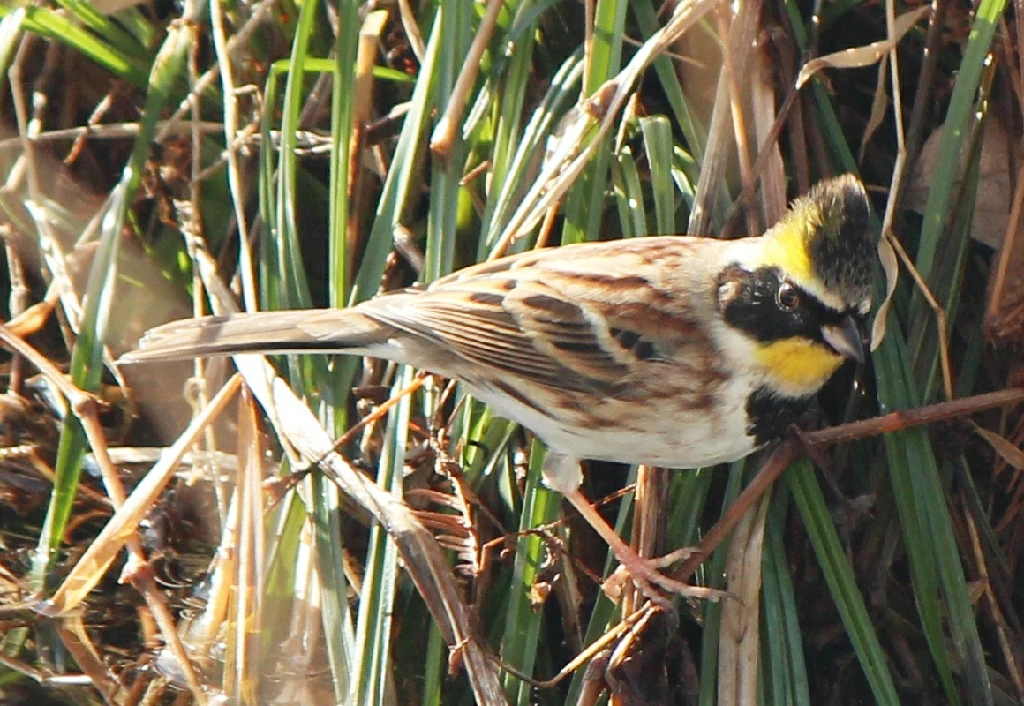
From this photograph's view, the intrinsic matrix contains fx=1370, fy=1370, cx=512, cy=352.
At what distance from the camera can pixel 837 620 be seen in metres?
3.11

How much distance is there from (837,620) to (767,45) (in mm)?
1358

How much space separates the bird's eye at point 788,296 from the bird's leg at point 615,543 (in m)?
0.59

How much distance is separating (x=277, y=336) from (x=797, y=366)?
45.0 inches

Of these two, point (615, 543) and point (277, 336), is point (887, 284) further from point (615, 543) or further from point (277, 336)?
point (277, 336)

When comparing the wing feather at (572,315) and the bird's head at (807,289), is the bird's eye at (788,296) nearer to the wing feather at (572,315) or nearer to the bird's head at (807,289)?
the bird's head at (807,289)

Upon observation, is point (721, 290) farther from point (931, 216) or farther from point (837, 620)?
point (837, 620)

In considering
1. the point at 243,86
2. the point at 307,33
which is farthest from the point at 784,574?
the point at 243,86

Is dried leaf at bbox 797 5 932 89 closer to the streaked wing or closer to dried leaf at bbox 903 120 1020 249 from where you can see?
dried leaf at bbox 903 120 1020 249

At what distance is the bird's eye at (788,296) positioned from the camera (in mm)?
2916

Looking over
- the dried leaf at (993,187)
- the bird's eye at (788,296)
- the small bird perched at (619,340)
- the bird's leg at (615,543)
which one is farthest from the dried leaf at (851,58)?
the bird's leg at (615,543)

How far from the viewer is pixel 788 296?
2.93m

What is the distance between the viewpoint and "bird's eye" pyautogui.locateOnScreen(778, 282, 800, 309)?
2.92m

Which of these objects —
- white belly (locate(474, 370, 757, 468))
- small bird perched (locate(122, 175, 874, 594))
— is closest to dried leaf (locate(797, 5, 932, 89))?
small bird perched (locate(122, 175, 874, 594))

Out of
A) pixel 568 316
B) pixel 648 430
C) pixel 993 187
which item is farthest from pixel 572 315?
pixel 993 187
